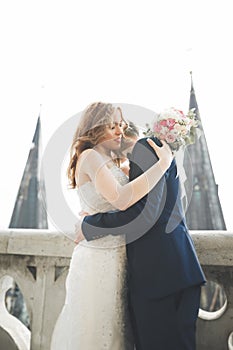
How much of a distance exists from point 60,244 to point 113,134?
73 cm

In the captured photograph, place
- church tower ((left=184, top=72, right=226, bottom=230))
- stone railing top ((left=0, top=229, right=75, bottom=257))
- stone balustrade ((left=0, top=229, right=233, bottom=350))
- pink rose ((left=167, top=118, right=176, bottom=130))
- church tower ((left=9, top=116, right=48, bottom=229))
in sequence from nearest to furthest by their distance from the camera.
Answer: pink rose ((left=167, top=118, right=176, bottom=130)) → stone balustrade ((left=0, top=229, right=233, bottom=350)) → stone railing top ((left=0, top=229, right=75, bottom=257)) → church tower ((left=184, top=72, right=226, bottom=230)) → church tower ((left=9, top=116, right=48, bottom=229))

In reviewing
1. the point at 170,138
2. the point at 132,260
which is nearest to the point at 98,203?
Answer: the point at 132,260

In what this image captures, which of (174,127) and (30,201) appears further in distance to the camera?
(30,201)

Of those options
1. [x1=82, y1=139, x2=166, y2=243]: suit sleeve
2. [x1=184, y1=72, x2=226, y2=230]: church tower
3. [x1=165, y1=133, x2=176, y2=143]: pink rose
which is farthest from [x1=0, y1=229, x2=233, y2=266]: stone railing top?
[x1=184, y1=72, x2=226, y2=230]: church tower

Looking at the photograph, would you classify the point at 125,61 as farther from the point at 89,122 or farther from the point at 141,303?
the point at 141,303

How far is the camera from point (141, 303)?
146 cm

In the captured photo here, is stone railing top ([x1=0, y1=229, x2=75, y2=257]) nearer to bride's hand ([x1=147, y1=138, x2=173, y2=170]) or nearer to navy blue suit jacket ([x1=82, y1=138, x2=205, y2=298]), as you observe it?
navy blue suit jacket ([x1=82, y1=138, x2=205, y2=298])

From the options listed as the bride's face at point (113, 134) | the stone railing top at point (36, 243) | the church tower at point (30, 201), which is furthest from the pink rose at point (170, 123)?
the church tower at point (30, 201)

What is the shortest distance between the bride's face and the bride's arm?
0.11m

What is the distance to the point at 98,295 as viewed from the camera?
1.50m

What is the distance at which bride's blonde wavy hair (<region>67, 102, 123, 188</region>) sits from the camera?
1.59 metres

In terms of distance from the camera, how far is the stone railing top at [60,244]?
1729 mm

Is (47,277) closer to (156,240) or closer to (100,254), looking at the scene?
(100,254)

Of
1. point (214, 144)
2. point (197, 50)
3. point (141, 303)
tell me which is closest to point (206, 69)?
point (197, 50)
